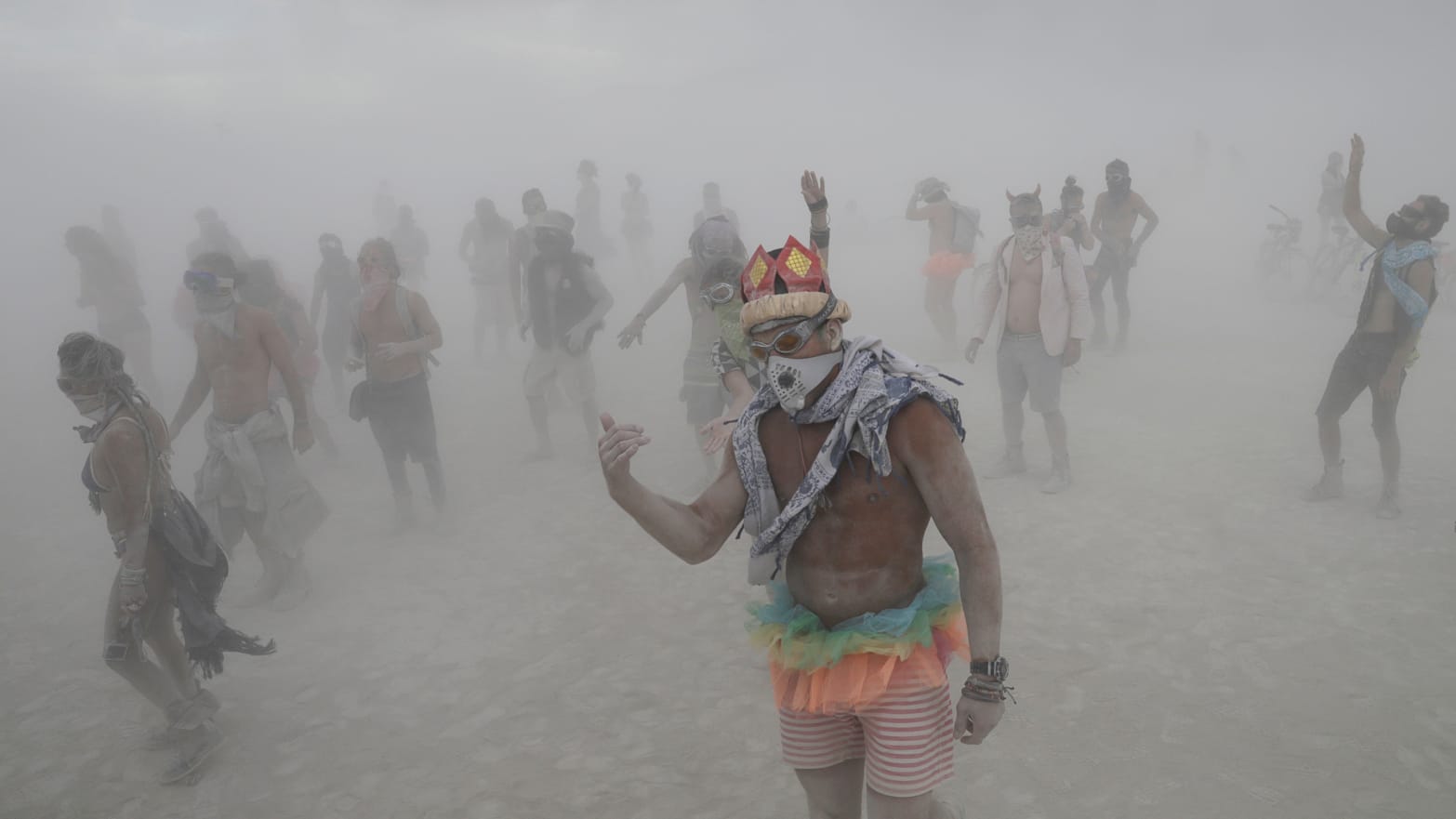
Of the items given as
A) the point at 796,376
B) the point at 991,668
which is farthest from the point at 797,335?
the point at 991,668

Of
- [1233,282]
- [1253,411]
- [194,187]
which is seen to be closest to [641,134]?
[194,187]

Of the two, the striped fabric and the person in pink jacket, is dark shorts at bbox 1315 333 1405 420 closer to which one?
the person in pink jacket

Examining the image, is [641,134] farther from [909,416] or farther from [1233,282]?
[909,416]

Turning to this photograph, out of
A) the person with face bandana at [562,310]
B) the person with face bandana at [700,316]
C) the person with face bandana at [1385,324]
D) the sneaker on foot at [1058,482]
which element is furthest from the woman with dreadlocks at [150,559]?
the person with face bandana at [1385,324]

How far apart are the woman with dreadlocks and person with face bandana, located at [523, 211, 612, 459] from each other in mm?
3887

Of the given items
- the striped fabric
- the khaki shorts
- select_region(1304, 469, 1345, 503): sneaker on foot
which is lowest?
select_region(1304, 469, 1345, 503): sneaker on foot

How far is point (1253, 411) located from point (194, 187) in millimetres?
59370

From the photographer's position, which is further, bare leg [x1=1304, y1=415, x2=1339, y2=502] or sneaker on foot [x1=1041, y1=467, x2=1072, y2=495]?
sneaker on foot [x1=1041, y1=467, x2=1072, y2=495]

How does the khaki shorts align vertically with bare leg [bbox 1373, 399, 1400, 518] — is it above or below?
above

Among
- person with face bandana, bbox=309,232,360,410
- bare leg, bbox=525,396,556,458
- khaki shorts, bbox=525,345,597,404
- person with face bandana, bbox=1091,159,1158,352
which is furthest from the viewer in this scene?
person with face bandana, bbox=1091,159,1158,352

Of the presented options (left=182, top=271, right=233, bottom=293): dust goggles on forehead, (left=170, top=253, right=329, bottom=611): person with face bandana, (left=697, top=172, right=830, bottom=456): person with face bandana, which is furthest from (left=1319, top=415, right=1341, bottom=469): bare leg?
(left=182, top=271, right=233, bottom=293): dust goggles on forehead

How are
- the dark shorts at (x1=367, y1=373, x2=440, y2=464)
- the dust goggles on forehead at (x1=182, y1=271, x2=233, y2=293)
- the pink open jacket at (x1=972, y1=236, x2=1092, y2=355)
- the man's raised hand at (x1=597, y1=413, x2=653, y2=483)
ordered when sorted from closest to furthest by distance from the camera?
the man's raised hand at (x1=597, y1=413, x2=653, y2=483)
the dust goggles on forehead at (x1=182, y1=271, x2=233, y2=293)
the pink open jacket at (x1=972, y1=236, x2=1092, y2=355)
the dark shorts at (x1=367, y1=373, x2=440, y2=464)

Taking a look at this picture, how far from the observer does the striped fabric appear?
238cm

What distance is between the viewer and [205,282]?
5223 mm
